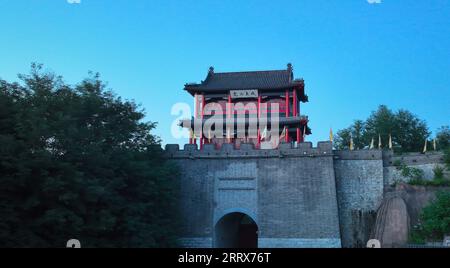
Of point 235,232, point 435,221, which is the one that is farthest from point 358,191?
point 235,232

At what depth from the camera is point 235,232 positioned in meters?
20.6

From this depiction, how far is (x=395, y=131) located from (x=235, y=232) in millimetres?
10710

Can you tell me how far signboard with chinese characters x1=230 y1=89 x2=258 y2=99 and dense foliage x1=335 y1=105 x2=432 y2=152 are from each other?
7255mm

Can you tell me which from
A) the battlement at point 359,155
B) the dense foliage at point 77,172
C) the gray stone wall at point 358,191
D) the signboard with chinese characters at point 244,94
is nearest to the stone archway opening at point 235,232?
the dense foliage at point 77,172

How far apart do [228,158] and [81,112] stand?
263 inches

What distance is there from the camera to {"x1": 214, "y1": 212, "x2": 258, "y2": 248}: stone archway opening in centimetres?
1792

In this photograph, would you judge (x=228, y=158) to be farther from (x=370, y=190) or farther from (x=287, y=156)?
(x=370, y=190)

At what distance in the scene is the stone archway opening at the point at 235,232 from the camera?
58.8 feet

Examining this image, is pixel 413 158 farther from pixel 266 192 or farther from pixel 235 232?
pixel 235 232

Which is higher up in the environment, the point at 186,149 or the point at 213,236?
the point at 186,149

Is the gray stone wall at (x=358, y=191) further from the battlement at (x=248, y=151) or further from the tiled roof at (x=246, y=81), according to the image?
the tiled roof at (x=246, y=81)

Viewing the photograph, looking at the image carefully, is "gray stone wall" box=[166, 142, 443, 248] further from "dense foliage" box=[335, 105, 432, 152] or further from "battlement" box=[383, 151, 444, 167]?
"dense foliage" box=[335, 105, 432, 152]
